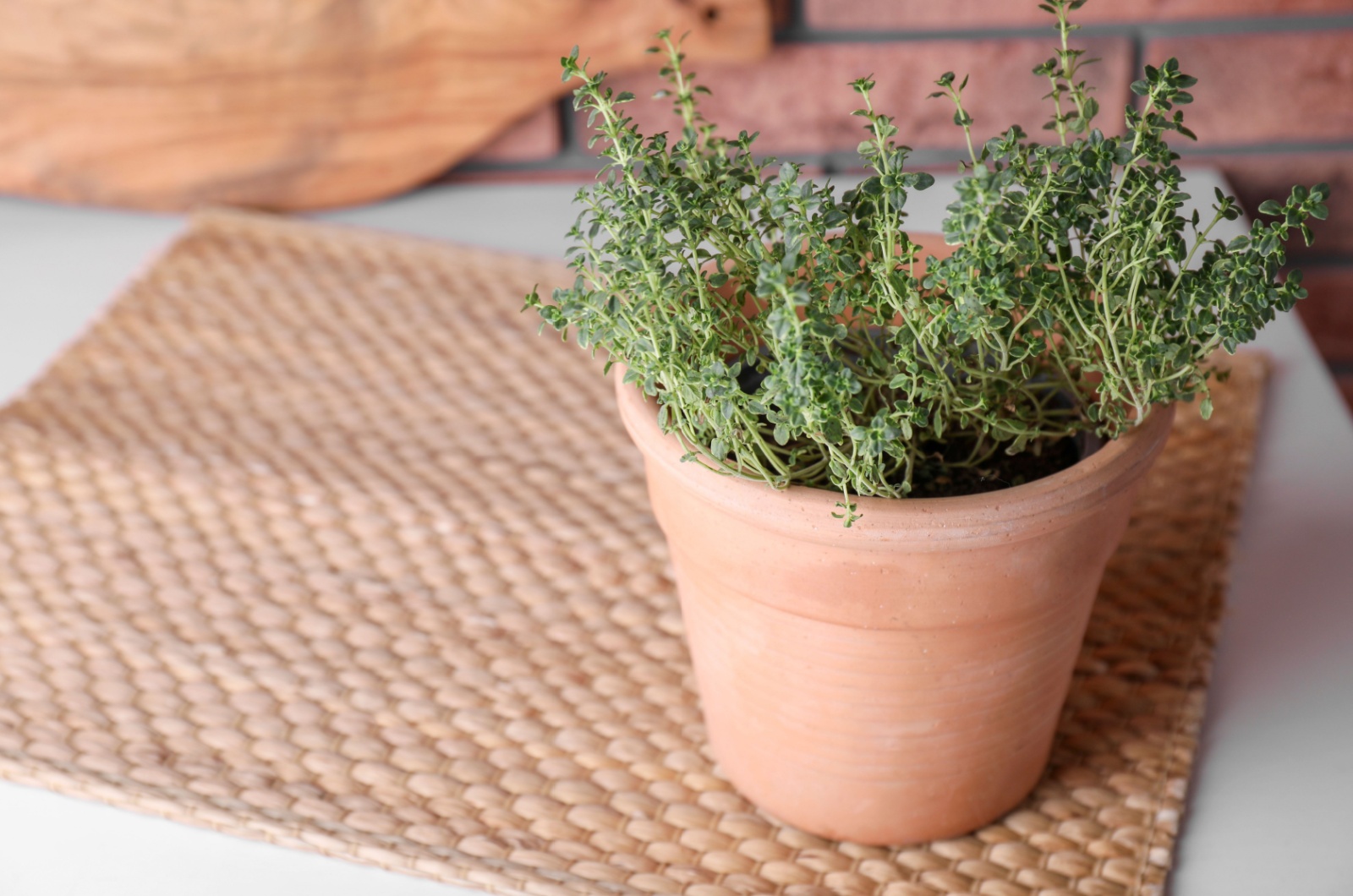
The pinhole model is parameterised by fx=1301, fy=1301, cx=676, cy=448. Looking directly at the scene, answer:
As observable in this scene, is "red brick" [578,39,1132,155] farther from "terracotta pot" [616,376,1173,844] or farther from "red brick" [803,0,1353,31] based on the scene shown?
"terracotta pot" [616,376,1173,844]

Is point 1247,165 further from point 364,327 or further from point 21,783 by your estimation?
point 21,783

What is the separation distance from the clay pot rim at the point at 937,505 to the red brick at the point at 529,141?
0.73 meters

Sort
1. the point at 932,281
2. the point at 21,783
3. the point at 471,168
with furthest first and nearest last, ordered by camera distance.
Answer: the point at 471,168 → the point at 21,783 → the point at 932,281

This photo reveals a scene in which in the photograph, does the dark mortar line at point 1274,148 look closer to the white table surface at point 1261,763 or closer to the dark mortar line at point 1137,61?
the dark mortar line at point 1137,61

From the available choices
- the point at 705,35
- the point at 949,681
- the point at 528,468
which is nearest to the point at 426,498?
the point at 528,468

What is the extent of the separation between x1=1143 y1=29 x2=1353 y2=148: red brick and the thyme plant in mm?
687

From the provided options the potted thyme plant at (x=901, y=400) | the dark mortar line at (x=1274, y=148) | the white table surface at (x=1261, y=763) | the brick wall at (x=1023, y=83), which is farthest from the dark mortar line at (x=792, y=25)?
the potted thyme plant at (x=901, y=400)

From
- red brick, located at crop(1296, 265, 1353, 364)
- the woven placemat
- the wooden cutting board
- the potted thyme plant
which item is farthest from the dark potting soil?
red brick, located at crop(1296, 265, 1353, 364)

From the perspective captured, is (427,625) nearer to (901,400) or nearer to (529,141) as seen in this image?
(901,400)

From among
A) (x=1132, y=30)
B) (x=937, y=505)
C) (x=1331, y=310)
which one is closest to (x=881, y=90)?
(x=1132, y=30)

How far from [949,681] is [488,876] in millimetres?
194

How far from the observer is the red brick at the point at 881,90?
1.08 m

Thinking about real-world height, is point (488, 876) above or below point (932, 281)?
below

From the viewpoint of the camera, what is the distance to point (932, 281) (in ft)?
1.44
